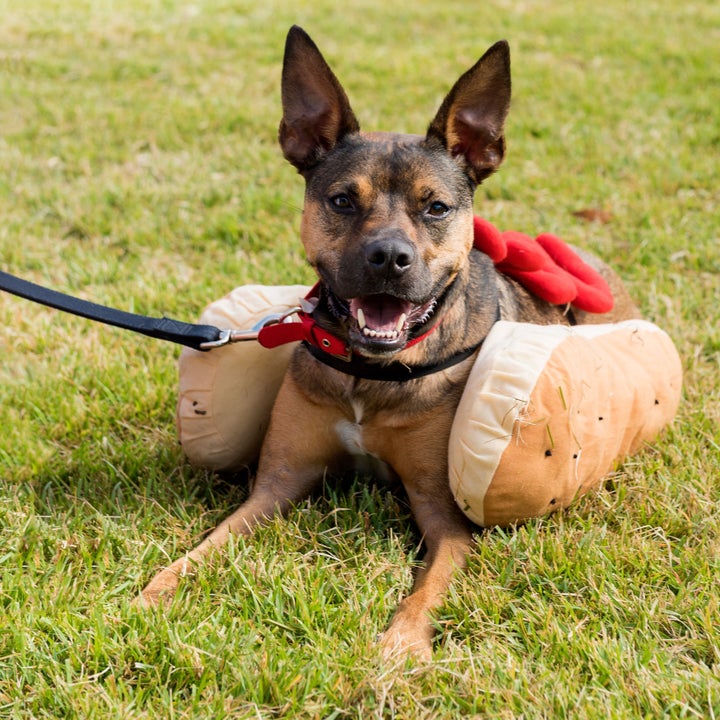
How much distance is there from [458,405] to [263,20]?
9457mm

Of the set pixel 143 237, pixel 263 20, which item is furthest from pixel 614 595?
pixel 263 20

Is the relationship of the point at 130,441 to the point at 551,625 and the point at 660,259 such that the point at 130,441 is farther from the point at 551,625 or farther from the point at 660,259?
the point at 660,259

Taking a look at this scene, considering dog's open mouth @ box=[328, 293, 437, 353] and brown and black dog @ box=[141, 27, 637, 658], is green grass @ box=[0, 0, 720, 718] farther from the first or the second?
dog's open mouth @ box=[328, 293, 437, 353]

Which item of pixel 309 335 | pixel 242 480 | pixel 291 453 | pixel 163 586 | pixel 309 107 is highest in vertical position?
pixel 309 107

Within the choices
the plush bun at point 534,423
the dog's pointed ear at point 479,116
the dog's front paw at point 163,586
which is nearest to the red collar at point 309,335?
the plush bun at point 534,423

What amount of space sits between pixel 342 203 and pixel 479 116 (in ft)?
2.21

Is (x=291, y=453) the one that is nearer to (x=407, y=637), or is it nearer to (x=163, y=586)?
(x=163, y=586)

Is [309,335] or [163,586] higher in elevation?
[309,335]

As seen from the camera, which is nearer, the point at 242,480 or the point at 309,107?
the point at 309,107

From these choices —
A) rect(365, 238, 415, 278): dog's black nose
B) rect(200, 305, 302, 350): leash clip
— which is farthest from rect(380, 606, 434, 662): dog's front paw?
rect(200, 305, 302, 350): leash clip

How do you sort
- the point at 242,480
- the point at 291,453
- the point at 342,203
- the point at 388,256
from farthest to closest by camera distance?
the point at 242,480 → the point at 291,453 → the point at 342,203 → the point at 388,256

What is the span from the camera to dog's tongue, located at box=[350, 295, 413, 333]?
3293mm

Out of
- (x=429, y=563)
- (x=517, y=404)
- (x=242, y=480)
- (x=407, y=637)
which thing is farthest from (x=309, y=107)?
(x=407, y=637)

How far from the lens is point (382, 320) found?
3309mm
